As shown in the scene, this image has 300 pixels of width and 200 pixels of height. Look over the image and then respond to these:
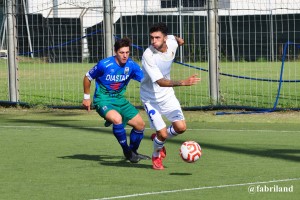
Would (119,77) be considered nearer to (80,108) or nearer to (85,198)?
(85,198)

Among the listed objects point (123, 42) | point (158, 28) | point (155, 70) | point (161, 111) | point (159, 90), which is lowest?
point (161, 111)

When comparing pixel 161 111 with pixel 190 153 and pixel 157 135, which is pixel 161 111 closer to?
pixel 157 135

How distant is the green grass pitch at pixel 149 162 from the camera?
8977 mm

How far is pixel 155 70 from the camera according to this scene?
34.7 feet

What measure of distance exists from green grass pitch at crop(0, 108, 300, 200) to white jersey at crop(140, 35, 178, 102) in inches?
36.1

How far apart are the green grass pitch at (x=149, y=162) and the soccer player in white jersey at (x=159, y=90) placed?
1.27 feet

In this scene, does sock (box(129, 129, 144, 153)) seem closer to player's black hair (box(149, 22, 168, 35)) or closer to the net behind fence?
player's black hair (box(149, 22, 168, 35))

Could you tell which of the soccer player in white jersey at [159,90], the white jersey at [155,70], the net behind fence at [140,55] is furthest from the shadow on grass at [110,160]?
the net behind fence at [140,55]

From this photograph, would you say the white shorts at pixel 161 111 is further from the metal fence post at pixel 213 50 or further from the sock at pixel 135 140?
the metal fence post at pixel 213 50

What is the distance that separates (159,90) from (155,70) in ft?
1.50

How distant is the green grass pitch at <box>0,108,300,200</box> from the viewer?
898 cm

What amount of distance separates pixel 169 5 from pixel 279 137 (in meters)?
8.92


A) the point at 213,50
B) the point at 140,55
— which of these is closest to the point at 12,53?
the point at 213,50

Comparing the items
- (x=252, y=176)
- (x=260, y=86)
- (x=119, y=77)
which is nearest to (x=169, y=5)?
(x=260, y=86)
